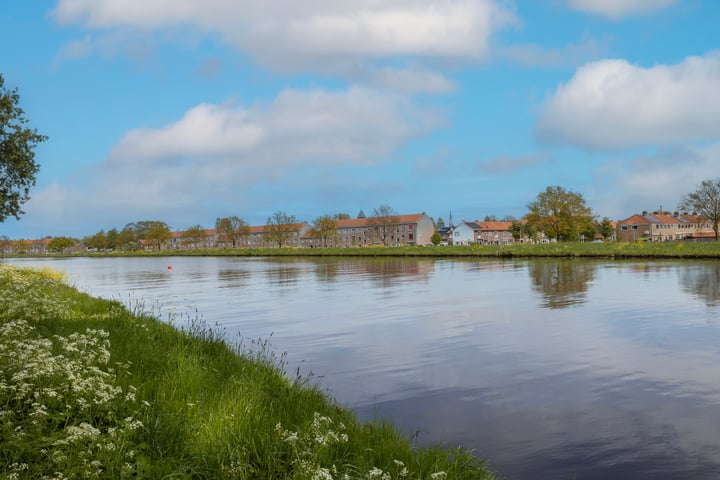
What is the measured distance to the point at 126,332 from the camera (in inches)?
505

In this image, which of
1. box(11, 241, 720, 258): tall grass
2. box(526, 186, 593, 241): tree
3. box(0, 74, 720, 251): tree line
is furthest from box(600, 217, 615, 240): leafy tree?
box(11, 241, 720, 258): tall grass

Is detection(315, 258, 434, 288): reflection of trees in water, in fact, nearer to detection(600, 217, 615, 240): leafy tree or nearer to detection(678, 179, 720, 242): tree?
detection(678, 179, 720, 242): tree

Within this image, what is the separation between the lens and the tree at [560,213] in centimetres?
10731

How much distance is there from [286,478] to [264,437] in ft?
3.50

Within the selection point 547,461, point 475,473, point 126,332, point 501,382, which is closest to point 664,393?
point 501,382

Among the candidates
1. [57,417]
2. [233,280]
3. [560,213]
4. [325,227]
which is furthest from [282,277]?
[325,227]

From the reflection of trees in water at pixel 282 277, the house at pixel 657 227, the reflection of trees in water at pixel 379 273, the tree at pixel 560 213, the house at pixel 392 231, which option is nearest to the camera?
the reflection of trees in water at pixel 282 277

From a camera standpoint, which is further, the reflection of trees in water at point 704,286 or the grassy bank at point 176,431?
the reflection of trees in water at point 704,286

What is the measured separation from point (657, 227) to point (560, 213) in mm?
78394

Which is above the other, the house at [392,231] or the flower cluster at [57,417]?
the house at [392,231]

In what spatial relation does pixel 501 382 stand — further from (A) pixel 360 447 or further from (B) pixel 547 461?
(A) pixel 360 447

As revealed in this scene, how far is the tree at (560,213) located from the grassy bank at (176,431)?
106725 millimetres

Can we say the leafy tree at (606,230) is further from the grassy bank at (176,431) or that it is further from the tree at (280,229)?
the grassy bank at (176,431)

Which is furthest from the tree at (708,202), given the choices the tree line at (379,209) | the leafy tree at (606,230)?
the leafy tree at (606,230)
